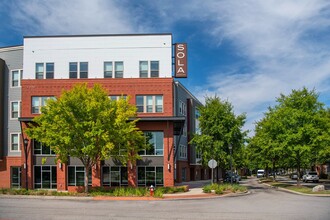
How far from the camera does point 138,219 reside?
1670 centimetres

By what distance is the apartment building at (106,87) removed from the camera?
133ft

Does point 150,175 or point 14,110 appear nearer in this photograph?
point 150,175

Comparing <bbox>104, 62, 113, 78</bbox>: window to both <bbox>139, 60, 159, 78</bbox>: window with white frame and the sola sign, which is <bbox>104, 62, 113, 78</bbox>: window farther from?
the sola sign

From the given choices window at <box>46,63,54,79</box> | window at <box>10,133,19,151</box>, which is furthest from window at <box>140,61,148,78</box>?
window at <box>10,133,19,151</box>

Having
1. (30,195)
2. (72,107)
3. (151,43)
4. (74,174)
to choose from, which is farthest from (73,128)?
(151,43)

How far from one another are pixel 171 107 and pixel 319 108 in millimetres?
15967

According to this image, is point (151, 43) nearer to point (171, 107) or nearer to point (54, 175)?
point (171, 107)

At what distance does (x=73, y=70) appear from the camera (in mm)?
42125

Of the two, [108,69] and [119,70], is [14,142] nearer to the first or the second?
[108,69]

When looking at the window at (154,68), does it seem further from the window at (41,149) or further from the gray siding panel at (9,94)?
the gray siding panel at (9,94)

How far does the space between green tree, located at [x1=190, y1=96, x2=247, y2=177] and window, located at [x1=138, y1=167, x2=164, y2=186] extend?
15.5ft

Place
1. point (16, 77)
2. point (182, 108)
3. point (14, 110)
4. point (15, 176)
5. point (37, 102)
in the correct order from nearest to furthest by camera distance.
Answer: point (37, 102), point (15, 176), point (14, 110), point (16, 77), point (182, 108)

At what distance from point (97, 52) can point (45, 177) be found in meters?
14.0

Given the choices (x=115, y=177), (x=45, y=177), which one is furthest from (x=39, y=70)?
(x=115, y=177)
